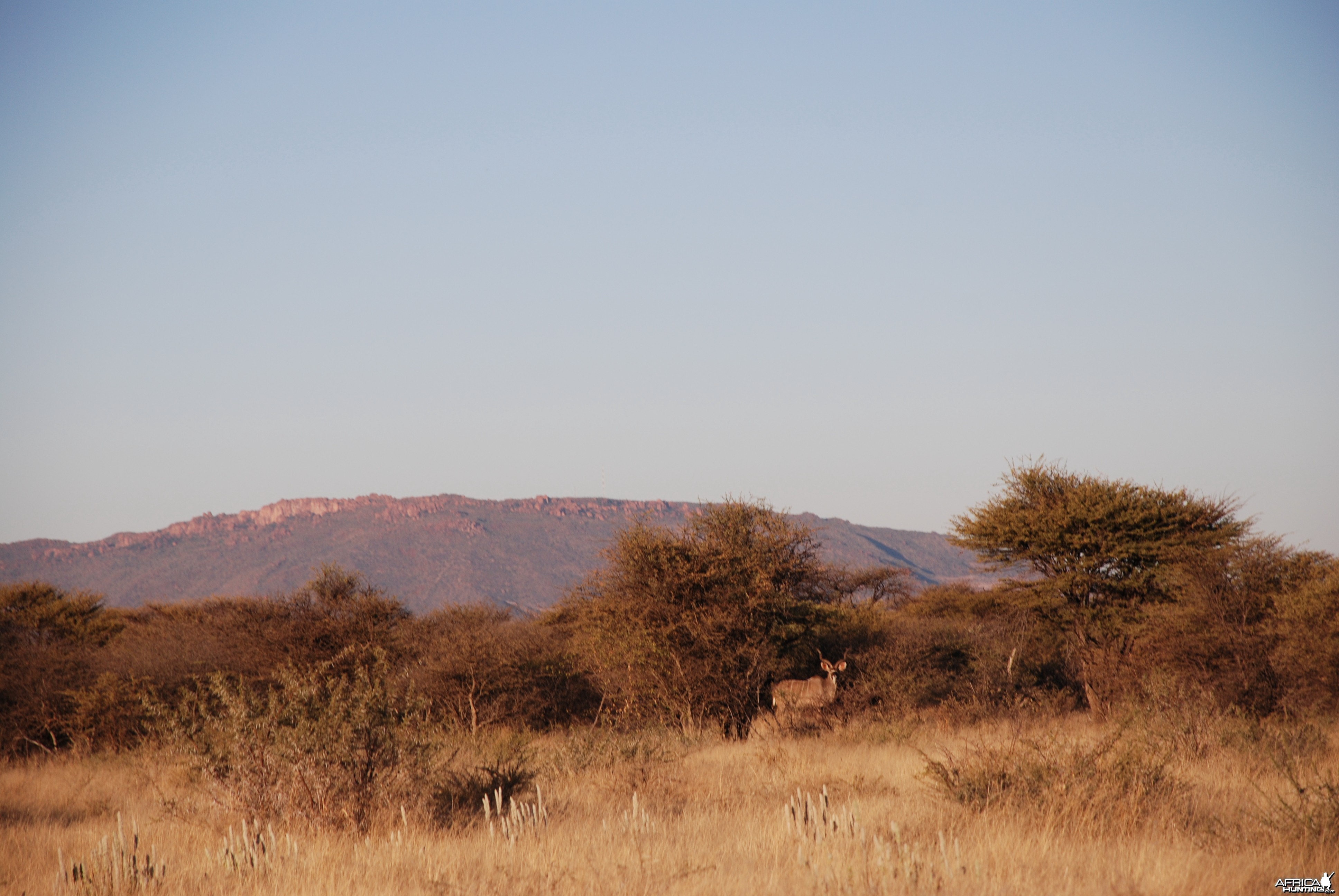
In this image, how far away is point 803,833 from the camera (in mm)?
6262

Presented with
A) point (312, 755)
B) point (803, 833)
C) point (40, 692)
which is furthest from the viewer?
point (40, 692)

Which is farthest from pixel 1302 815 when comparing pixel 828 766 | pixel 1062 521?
pixel 1062 521

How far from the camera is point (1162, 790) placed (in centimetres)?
751

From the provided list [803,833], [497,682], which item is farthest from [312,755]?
[497,682]

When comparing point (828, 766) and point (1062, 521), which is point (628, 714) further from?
point (1062, 521)

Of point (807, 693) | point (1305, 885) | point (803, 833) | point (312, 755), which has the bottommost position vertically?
point (807, 693)

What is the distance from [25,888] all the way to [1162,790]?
8659 millimetres

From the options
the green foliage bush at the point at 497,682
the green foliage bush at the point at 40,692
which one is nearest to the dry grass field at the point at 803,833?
the green foliage bush at the point at 40,692

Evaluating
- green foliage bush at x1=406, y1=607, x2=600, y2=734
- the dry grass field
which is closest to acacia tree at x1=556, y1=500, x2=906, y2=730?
green foliage bush at x1=406, y1=607, x2=600, y2=734

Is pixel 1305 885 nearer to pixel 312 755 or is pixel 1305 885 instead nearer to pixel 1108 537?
pixel 312 755

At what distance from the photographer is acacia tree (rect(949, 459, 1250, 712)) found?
1953cm

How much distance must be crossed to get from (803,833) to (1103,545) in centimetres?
1598

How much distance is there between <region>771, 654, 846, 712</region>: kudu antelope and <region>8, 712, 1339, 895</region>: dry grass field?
5064 millimetres

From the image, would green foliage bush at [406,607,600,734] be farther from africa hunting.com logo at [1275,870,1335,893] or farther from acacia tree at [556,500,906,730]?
africa hunting.com logo at [1275,870,1335,893]
